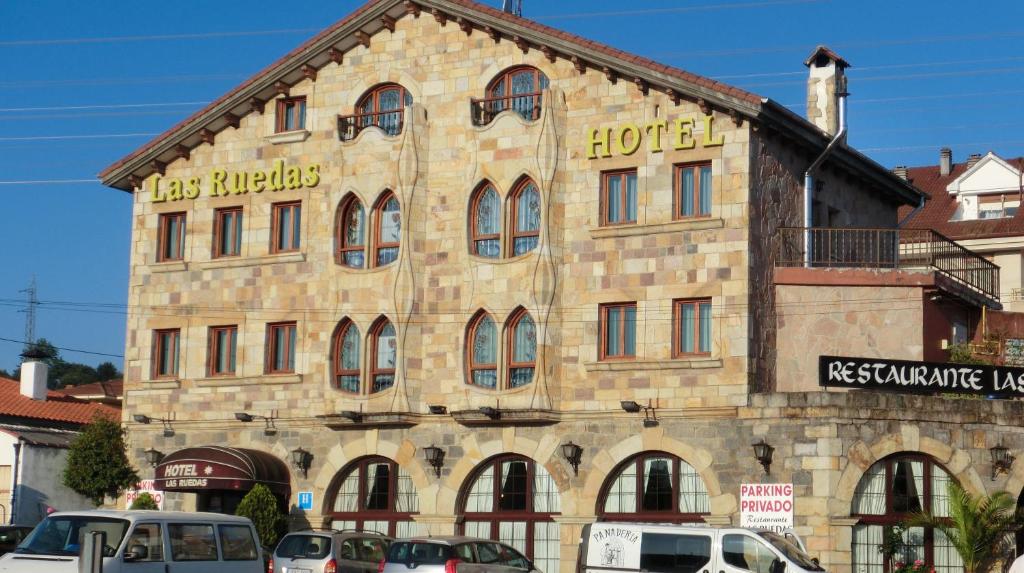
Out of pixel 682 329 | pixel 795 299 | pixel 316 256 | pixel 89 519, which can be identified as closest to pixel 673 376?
pixel 682 329

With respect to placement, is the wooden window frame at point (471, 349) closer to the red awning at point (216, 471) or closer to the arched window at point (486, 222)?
the arched window at point (486, 222)

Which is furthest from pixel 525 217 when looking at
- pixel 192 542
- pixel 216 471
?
pixel 192 542

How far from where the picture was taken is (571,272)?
117 ft

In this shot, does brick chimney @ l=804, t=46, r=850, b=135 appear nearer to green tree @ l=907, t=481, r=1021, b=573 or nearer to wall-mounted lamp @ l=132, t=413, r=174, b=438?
green tree @ l=907, t=481, r=1021, b=573

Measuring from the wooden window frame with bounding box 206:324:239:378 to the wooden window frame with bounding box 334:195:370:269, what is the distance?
137 inches

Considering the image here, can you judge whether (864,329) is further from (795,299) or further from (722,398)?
(722,398)

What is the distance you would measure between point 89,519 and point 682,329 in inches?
609

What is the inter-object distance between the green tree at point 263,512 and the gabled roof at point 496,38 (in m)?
9.67

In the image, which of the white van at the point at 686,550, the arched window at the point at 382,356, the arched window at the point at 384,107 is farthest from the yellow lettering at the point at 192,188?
the white van at the point at 686,550

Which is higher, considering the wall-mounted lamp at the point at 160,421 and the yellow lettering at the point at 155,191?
the yellow lettering at the point at 155,191

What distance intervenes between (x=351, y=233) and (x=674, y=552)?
45.4 ft

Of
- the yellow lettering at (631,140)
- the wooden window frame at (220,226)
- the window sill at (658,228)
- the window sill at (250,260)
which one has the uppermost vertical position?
the yellow lettering at (631,140)

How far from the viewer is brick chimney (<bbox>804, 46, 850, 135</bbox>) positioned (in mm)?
38125

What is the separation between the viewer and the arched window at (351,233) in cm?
3803
